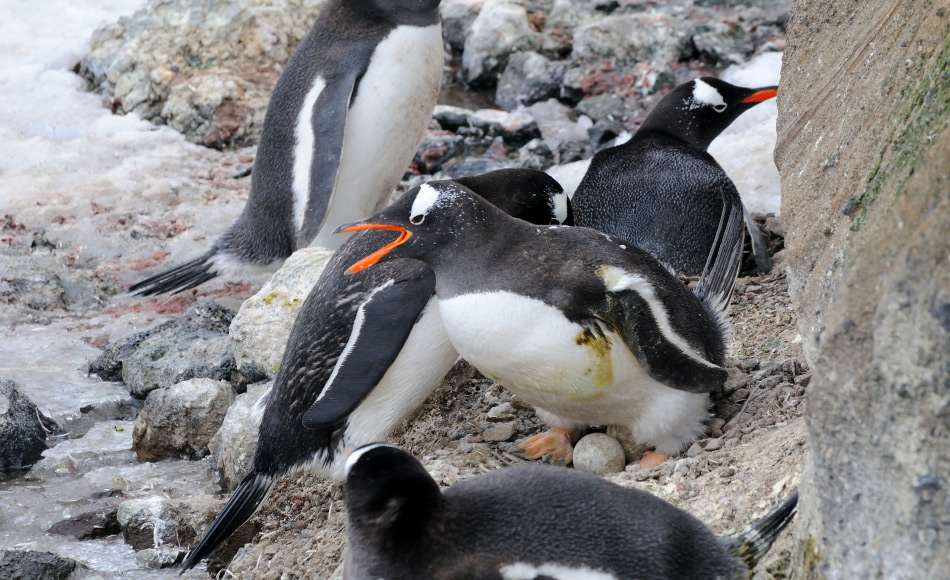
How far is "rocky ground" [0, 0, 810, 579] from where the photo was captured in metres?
2.88

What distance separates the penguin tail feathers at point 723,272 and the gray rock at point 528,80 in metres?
3.96

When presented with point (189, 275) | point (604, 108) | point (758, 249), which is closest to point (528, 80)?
point (604, 108)

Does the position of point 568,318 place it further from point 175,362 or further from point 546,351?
point 175,362

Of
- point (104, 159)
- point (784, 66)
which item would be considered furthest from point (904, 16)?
point (104, 159)

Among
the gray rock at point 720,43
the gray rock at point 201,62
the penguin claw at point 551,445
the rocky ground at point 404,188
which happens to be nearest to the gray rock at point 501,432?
the rocky ground at point 404,188

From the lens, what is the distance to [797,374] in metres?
3.00

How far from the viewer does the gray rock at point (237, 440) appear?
3596 millimetres

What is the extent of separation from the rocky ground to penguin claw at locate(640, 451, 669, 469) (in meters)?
0.05

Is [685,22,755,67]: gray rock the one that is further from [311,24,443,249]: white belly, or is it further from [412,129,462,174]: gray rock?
[311,24,443,249]: white belly

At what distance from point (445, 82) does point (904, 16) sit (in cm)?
593

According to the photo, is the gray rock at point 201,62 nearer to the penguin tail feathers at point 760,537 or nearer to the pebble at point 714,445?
the pebble at point 714,445

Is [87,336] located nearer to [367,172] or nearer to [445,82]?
[367,172]

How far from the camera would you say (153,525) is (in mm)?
3297

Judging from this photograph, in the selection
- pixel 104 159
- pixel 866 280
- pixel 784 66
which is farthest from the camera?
pixel 104 159
